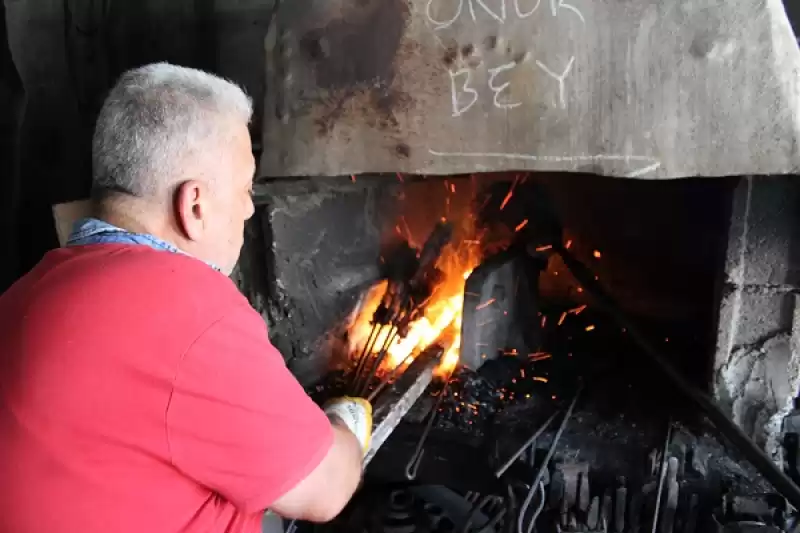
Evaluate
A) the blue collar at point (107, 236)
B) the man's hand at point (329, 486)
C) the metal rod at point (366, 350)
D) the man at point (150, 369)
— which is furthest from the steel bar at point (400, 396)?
the blue collar at point (107, 236)

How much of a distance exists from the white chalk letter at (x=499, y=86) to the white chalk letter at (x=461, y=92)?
4 centimetres

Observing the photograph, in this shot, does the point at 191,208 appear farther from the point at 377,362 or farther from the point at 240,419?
the point at 377,362

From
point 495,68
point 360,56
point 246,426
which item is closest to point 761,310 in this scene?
point 495,68

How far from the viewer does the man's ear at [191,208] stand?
3.71 ft

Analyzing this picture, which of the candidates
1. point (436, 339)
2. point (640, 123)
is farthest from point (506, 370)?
point (640, 123)

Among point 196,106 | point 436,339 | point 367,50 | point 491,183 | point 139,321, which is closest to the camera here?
point 139,321

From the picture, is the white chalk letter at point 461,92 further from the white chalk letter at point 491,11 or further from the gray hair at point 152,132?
the gray hair at point 152,132

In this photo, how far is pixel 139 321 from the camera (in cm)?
100

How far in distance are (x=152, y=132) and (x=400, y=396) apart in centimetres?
97

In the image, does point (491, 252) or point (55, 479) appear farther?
point (491, 252)

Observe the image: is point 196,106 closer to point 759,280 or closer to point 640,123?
point 640,123

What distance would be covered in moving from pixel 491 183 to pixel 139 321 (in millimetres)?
1665

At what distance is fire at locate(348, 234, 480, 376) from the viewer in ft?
7.39

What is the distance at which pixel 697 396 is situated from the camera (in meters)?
1.95
